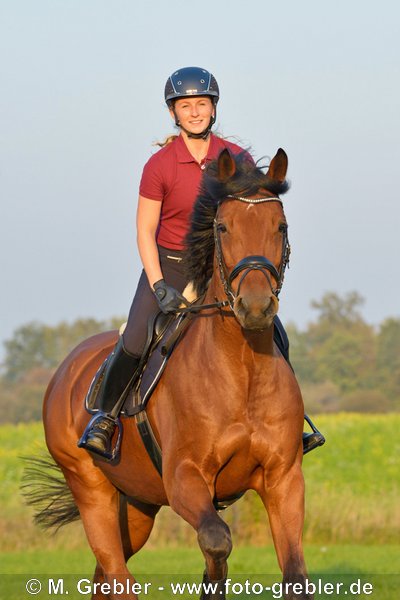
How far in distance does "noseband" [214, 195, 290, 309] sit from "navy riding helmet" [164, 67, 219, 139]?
1.30 m

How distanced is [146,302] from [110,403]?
0.84 meters

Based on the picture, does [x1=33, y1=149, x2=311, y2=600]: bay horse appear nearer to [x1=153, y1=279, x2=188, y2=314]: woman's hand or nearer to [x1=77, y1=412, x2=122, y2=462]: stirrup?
[x1=153, y1=279, x2=188, y2=314]: woman's hand

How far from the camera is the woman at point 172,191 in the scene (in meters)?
8.38

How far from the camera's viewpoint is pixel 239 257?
23.2ft

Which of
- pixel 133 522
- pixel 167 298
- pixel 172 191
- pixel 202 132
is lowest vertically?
pixel 133 522

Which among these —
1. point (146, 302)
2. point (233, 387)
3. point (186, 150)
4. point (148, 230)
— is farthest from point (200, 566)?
point (233, 387)

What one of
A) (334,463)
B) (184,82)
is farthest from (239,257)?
(334,463)

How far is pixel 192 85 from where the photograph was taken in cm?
834

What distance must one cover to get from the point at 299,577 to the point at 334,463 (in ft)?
80.7

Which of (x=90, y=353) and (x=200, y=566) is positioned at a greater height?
(x=90, y=353)

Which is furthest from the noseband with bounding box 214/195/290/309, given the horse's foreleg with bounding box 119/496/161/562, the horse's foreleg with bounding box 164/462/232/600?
the horse's foreleg with bounding box 119/496/161/562

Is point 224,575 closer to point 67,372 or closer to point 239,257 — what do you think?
point 239,257

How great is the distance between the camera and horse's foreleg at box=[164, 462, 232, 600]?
694 cm

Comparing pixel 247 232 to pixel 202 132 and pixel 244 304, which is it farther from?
pixel 202 132
